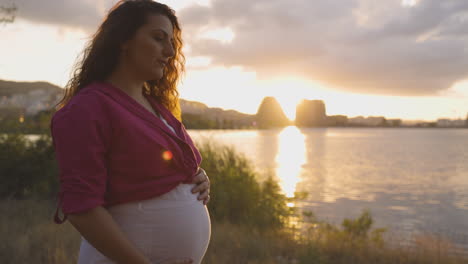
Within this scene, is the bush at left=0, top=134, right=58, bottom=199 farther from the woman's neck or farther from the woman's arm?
the woman's arm

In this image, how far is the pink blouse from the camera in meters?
1.28

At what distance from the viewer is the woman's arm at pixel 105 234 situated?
1312 mm

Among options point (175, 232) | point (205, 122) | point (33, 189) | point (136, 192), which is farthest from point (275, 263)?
point (33, 189)

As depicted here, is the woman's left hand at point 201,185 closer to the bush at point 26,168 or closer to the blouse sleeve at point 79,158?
the blouse sleeve at point 79,158

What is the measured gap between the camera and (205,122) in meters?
8.71

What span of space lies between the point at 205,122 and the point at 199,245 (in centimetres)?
693

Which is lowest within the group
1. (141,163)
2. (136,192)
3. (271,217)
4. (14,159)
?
(271,217)

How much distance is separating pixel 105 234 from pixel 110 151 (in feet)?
0.99

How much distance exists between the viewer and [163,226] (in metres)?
1.60

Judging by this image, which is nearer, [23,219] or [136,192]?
[136,192]

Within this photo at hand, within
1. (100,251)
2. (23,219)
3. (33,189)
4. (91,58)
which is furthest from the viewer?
(33,189)

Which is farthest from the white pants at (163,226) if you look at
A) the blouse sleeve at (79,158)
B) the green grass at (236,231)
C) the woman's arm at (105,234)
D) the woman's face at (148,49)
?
the green grass at (236,231)

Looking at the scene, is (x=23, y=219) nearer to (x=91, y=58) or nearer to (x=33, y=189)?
(x=33, y=189)

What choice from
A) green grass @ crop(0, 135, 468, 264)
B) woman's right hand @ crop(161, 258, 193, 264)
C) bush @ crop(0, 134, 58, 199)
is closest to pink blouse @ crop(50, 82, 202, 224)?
woman's right hand @ crop(161, 258, 193, 264)
